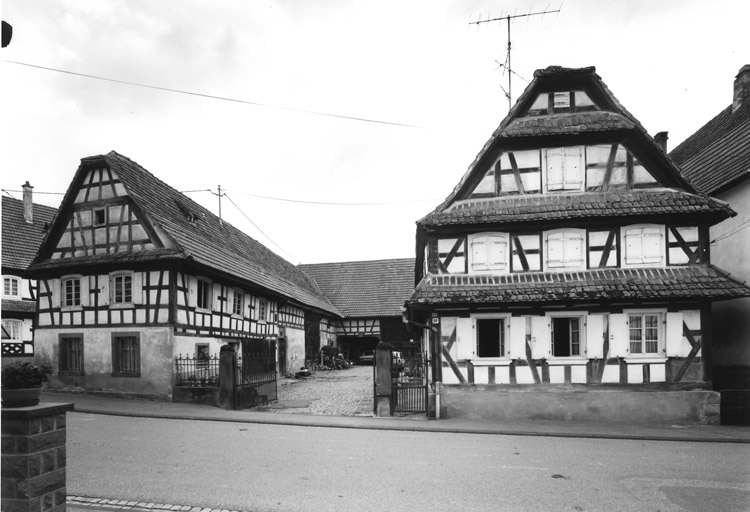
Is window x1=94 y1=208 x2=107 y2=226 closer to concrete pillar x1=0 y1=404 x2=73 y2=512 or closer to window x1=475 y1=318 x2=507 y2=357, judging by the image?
window x1=475 y1=318 x2=507 y2=357

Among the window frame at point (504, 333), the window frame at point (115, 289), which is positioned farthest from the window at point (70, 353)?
the window frame at point (504, 333)

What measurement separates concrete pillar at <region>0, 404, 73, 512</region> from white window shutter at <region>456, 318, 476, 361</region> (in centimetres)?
1159

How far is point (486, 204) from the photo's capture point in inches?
608

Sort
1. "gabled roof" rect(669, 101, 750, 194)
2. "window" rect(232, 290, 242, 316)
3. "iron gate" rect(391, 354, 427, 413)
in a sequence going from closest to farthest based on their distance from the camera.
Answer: "iron gate" rect(391, 354, 427, 413)
"gabled roof" rect(669, 101, 750, 194)
"window" rect(232, 290, 242, 316)

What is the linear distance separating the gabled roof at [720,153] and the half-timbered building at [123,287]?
16.6m

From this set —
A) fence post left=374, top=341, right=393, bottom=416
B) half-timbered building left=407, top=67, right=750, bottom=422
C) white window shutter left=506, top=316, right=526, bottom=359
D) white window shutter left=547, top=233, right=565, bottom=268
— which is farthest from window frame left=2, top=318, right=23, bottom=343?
white window shutter left=547, top=233, right=565, bottom=268

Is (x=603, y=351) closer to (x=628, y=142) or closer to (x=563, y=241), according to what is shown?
(x=563, y=241)

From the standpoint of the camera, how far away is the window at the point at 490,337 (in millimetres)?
14742

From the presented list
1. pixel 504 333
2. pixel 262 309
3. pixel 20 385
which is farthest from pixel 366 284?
pixel 20 385

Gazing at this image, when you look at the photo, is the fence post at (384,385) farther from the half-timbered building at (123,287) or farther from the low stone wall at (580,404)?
the half-timbered building at (123,287)

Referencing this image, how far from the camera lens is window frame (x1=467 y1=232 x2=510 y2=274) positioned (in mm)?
14945

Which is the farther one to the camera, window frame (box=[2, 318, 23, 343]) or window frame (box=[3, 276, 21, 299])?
window frame (box=[3, 276, 21, 299])

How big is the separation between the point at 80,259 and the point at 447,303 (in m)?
14.1

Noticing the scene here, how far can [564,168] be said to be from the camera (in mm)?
15391
